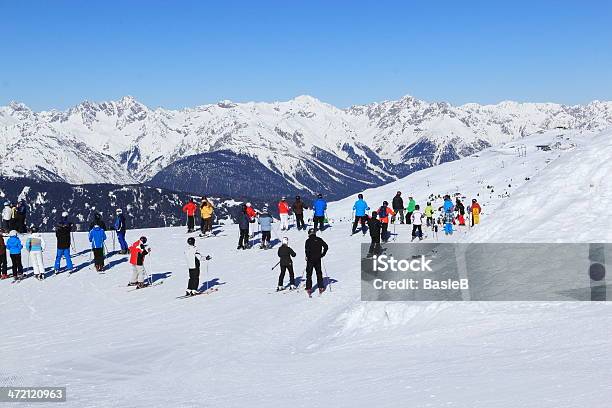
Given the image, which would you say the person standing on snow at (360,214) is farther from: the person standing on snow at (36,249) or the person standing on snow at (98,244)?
the person standing on snow at (36,249)

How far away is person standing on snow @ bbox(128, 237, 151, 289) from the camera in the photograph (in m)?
23.8

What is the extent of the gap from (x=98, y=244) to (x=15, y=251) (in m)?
3.27

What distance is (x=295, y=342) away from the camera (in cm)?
1562

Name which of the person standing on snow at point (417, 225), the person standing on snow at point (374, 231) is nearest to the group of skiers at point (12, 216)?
the person standing on snow at point (374, 231)

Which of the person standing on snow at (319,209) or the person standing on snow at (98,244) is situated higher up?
the person standing on snow at (319,209)

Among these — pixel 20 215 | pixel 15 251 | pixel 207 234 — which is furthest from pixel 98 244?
pixel 20 215

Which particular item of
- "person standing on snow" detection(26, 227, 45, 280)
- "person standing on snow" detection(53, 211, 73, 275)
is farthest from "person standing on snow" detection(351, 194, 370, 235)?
"person standing on snow" detection(26, 227, 45, 280)

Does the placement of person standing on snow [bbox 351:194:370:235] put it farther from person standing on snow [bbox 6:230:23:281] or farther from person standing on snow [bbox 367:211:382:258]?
person standing on snow [bbox 6:230:23:281]

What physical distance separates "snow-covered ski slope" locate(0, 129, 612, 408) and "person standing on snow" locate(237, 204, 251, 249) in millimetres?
3235

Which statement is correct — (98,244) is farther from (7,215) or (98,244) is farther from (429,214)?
(429,214)

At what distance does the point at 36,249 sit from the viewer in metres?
26.0

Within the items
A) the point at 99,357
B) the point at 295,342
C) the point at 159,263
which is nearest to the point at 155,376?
the point at 99,357

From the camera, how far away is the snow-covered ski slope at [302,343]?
A: 32.5 ft

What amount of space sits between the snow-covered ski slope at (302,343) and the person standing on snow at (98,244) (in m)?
0.63
